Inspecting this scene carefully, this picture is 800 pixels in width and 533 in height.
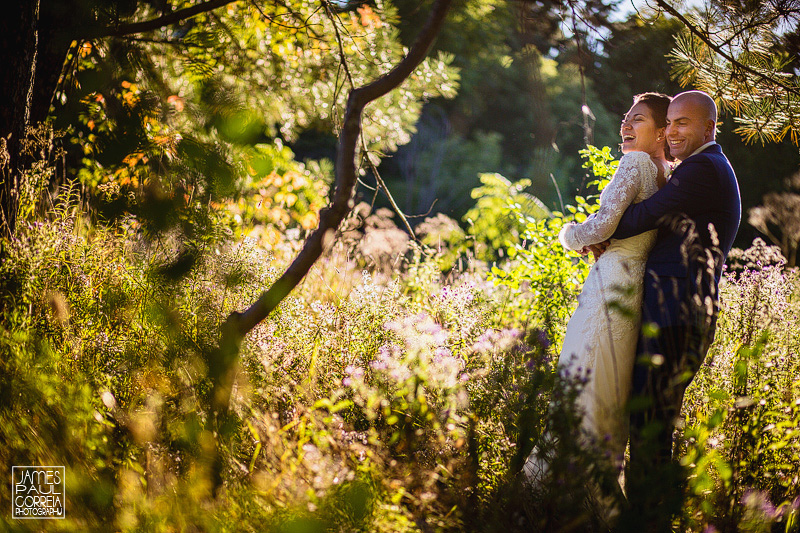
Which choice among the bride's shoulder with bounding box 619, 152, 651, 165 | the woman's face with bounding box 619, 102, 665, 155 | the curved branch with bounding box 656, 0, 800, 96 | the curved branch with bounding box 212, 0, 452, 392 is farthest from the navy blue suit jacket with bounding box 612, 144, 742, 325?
the curved branch with bounding box 212, 0, 452, 392

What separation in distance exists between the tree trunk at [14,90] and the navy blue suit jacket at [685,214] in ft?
8.86

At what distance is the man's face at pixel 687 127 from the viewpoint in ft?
6.95

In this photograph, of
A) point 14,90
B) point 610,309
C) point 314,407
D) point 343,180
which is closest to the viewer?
point 343,180

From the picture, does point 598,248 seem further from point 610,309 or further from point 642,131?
point 642,131

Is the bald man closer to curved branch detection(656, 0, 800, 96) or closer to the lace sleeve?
the lace sleeve

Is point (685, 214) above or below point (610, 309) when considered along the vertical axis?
above

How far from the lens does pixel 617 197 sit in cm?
212

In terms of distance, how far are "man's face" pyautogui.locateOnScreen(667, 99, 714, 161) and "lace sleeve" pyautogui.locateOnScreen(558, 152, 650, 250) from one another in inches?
5.0

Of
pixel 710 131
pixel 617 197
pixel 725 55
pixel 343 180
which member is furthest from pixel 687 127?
pixel 343 180

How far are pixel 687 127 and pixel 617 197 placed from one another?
0.38m

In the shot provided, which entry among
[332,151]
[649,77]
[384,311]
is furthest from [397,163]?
[384,311]

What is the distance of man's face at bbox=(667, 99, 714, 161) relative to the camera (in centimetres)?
212

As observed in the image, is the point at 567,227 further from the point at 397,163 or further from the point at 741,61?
the point at 397,163

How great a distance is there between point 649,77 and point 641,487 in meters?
5.25
